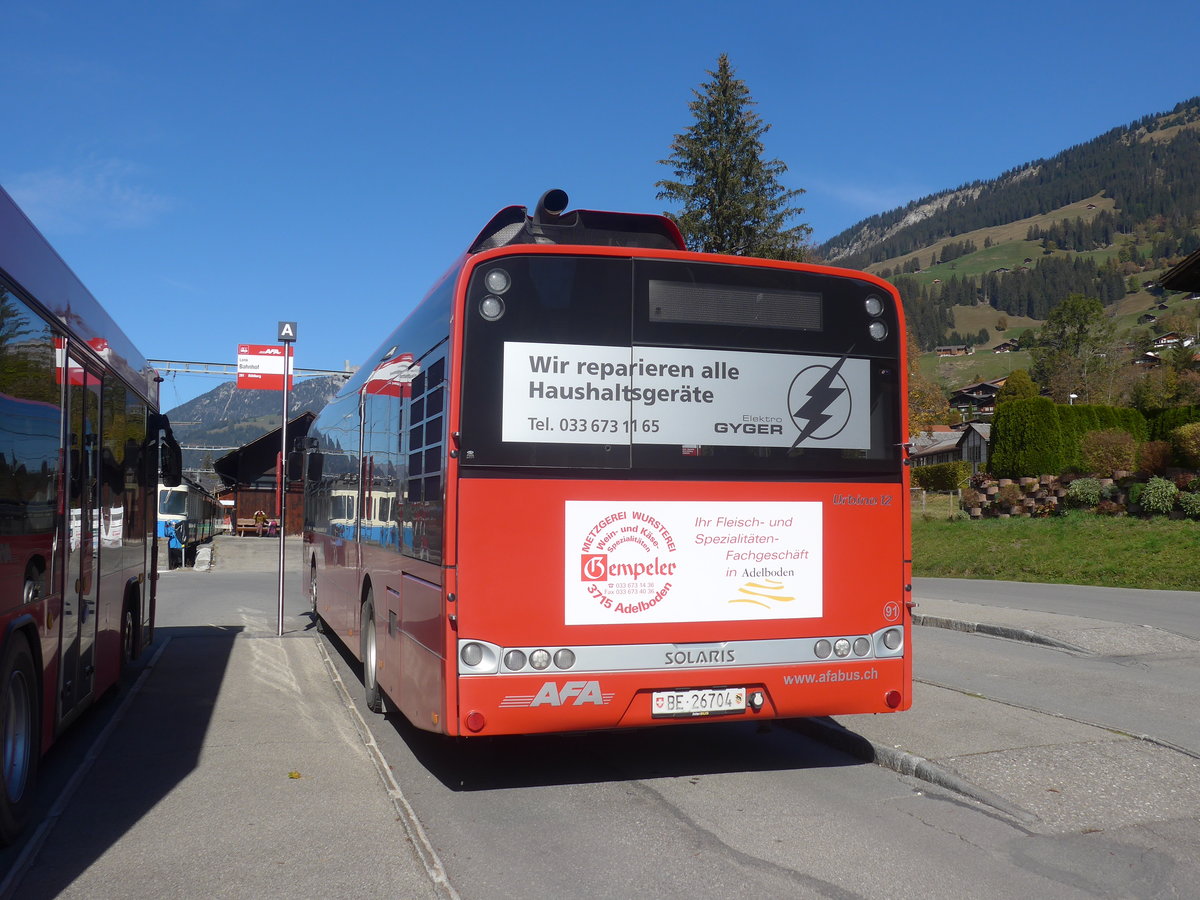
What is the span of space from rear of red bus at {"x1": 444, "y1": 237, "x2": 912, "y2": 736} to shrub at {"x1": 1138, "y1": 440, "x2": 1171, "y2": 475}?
80.5 feet

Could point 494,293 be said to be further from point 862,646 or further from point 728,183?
point 728,183

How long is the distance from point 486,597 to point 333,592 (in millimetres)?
6676

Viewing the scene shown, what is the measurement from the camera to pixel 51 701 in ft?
20.4

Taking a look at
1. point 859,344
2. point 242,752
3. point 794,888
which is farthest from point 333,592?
point 794,888

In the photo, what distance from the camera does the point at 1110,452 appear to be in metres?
30.5

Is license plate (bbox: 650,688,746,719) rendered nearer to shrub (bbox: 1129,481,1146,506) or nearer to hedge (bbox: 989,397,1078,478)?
shrub (bbox: 1129,481,1146,506)

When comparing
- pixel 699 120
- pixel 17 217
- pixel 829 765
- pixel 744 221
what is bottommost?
pixel 829 765

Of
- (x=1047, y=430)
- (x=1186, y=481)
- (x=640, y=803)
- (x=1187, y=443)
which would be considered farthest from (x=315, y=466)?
(x=1047, y=430)

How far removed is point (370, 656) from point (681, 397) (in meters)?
4.26

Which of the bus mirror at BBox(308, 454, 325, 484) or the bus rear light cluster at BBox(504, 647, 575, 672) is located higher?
the bus mirror at BBox(308, 454, 325, 484)

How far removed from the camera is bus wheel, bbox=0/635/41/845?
5.17 metres

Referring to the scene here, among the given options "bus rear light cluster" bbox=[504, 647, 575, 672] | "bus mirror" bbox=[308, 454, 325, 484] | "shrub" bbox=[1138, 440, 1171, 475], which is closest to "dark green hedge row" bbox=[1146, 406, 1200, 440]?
"shrub" bbox=[1138, 440, 1171, 475]

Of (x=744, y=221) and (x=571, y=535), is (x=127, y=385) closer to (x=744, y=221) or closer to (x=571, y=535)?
(x=571, y=535)

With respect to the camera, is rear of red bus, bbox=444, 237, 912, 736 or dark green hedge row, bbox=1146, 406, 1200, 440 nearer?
rear of red bus, bbox=444, 237, 912, 736
